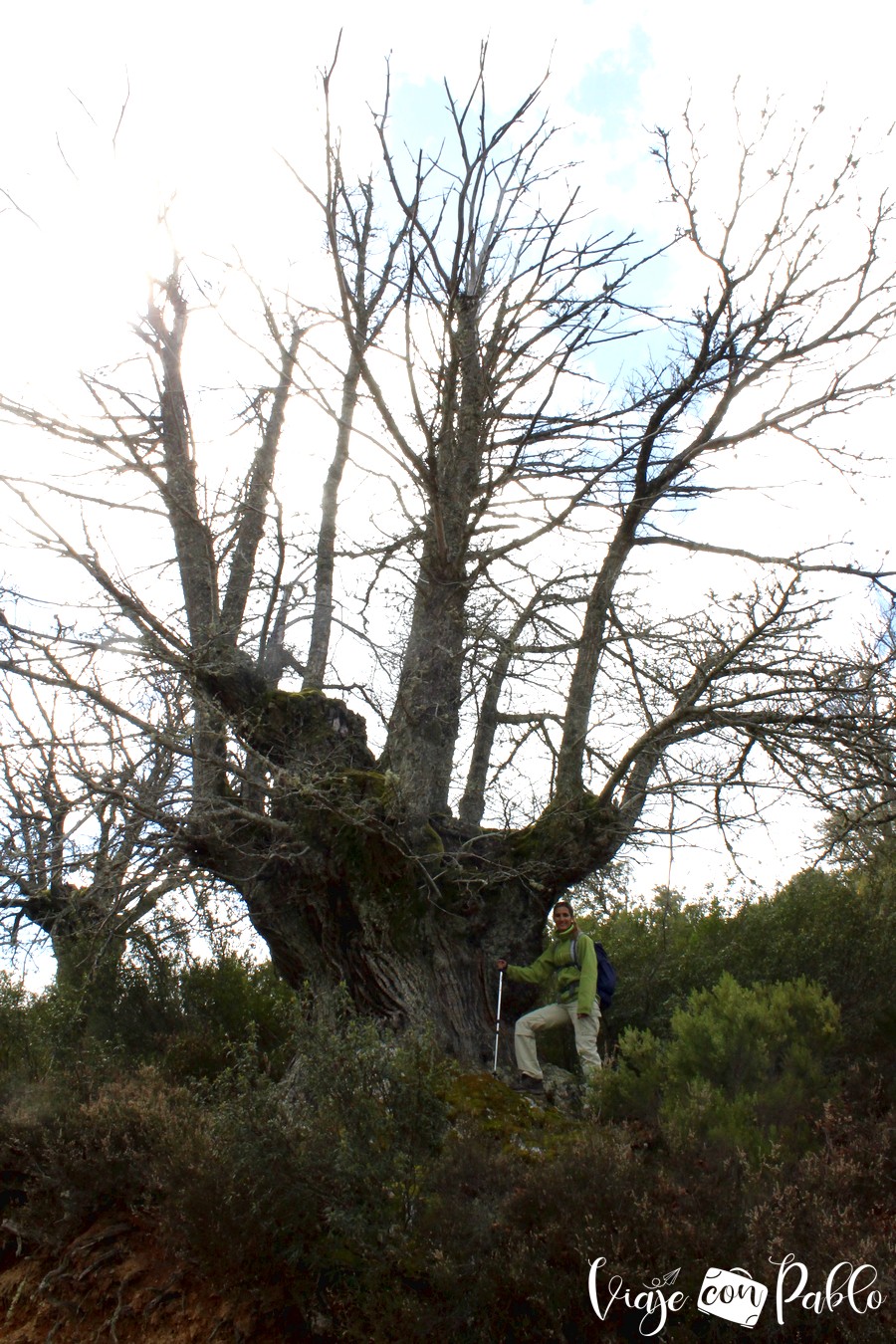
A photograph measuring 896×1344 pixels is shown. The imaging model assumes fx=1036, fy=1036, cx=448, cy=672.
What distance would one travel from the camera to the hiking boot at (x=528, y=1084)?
7.69 m

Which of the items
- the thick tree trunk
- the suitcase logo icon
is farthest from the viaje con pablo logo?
the thick tree trunk

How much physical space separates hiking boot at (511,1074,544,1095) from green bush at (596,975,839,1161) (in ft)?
2.37

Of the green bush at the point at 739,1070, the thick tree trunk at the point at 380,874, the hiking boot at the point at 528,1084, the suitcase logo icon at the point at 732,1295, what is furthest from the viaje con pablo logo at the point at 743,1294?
the hiking boot at the point at 528,1084

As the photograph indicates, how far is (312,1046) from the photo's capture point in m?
5.82

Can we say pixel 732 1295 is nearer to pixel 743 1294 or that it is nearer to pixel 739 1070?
pixel 743 1294

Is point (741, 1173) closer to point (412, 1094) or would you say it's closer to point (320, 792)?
point (412, 1094)

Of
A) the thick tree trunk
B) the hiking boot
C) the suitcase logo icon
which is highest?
the thick tree trunk

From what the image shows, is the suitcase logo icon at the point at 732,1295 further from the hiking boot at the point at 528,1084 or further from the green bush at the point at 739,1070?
the hiking boot at the point at 528,1084

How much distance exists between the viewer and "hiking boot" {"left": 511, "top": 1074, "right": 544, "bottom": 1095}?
769 cm

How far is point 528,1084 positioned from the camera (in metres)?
7.73

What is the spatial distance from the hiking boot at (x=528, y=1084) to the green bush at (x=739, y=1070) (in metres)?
0.72

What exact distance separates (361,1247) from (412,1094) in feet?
2.72

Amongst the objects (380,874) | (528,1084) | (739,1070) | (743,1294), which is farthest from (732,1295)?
(380,874)

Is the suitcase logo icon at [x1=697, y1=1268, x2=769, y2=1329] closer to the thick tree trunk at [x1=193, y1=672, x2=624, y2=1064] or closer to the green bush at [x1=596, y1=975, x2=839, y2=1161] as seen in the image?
the green bush at [x1=596, y1=975, x2=839, y2=1161]
